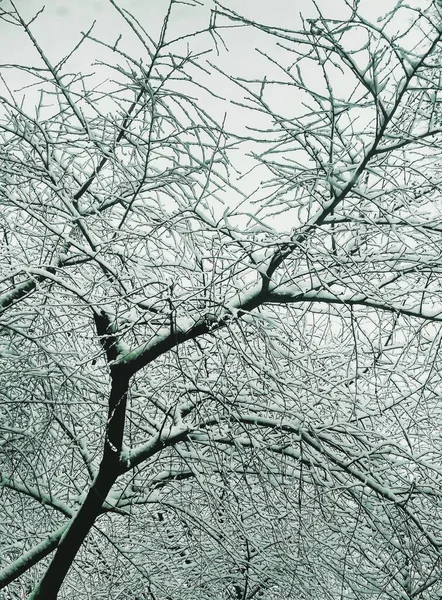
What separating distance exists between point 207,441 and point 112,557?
102 inches

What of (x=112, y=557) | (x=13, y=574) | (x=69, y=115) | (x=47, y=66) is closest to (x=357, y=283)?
(x=47, y=66)

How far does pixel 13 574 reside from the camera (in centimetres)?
427

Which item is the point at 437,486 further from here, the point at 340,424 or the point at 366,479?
the point at 340,424

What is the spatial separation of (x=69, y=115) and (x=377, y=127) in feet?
7.66

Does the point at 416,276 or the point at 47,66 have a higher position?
the point at 47,66

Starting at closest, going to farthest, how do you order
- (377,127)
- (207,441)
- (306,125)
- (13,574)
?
(377,127), (306,125), (207,441), (13,574)

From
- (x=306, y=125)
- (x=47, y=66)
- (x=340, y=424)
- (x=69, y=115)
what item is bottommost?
(x=340, y=424)

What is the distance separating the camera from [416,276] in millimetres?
3363

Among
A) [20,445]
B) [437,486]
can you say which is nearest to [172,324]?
[437,486]

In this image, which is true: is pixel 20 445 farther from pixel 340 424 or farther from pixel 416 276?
pixel 416 276

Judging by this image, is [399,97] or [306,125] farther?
[306,125]

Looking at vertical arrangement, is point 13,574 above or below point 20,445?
below

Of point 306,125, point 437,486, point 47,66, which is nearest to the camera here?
point 306,125

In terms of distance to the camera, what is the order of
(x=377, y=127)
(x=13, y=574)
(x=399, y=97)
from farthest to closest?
(x=13, y=574) < (x=377, y=127) < (x=399, y=97)
